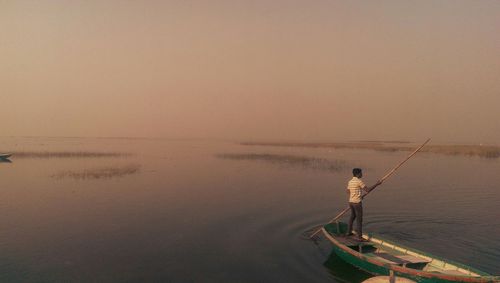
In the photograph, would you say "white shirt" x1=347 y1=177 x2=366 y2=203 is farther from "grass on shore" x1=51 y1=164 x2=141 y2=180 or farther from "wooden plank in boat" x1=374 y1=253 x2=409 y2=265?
"grass on shore" x1=51 y1=164 x2=141 y2=180

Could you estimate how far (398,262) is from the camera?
355 inches

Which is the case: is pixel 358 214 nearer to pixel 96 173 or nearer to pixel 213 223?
pixel 213 223

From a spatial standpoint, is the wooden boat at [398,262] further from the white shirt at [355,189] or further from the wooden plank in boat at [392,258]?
the white shirt at [355,189]

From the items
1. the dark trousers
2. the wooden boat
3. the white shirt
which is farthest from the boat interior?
the white shirt

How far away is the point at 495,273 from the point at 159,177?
20611 mm

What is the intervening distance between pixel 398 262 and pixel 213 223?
7323 mm

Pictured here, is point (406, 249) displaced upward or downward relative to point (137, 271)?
upward

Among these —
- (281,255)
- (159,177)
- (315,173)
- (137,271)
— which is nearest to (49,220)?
(137,271)

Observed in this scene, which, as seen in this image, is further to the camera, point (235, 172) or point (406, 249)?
point (235, 172)

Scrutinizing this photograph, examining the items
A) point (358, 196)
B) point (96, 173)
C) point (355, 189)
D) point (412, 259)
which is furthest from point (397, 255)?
point (96, 173)

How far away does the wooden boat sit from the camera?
745 centimetres

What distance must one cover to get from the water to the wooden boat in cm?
51

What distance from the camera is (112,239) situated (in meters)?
12.4

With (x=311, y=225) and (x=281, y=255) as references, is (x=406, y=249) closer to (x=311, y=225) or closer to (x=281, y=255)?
(x=281, y=255)
